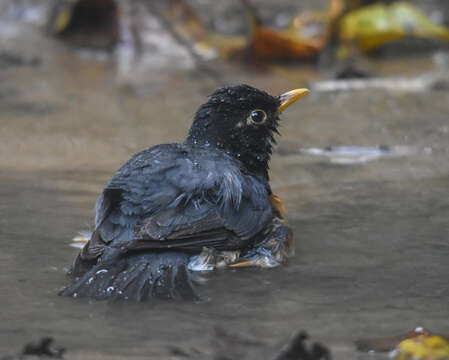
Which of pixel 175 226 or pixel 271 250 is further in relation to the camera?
pixel 271 250

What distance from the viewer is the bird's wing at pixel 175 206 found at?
152 inches

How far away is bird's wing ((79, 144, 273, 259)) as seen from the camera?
3867 mm

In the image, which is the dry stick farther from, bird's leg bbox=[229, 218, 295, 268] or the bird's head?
bird's leg bbox=[229, 218, 295, 268]

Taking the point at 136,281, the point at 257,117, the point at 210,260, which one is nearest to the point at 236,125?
the point at 257,117

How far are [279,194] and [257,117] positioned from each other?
81 cm

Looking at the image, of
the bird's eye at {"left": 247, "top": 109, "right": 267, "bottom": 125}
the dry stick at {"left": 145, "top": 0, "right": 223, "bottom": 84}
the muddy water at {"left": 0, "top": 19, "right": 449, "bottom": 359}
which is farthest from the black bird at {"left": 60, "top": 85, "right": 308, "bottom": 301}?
the dry stick at {"left": 145, "top": 0, "right": 223, "bottom": 84}

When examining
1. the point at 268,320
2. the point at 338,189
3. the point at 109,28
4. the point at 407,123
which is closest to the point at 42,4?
the point at 109,28

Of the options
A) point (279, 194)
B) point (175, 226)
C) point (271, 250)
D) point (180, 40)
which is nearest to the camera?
point (175, 226)

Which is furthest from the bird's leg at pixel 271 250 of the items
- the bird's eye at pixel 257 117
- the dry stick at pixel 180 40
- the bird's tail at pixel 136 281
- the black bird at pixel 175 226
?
the dry stick at pixel 180 40

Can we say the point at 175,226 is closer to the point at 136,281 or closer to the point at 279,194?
the point at 136,281

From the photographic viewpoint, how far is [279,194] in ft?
17.8

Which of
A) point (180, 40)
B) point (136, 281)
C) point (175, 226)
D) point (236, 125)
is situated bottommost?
point (136, 281)

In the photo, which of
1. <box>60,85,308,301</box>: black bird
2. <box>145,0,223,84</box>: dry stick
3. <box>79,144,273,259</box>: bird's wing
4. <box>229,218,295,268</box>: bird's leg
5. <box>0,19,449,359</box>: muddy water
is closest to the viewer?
<box>0,19,449,359</box>: muddy water

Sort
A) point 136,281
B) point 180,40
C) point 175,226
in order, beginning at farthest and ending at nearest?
point 180,40 → point 175,226 → point 136,281
